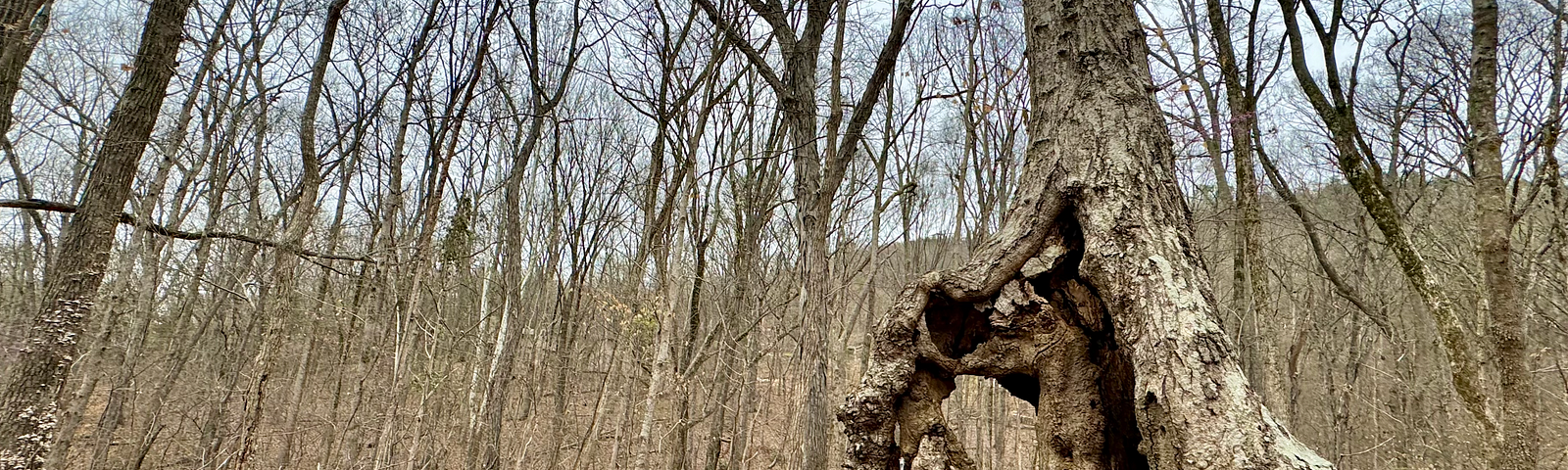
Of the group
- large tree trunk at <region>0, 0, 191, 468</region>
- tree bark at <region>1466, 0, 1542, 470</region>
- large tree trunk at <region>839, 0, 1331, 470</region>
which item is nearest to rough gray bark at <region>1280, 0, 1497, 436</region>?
tree bark at <region>1466, 0, 1542, 470</region>

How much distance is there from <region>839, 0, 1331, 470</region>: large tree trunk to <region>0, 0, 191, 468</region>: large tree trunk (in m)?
6.21

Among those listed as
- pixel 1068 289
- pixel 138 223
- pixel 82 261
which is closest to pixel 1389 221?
pixel 1068 289

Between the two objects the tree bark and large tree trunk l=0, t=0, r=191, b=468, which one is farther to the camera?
large tree trunk l=0, t=0, r=191, b=468

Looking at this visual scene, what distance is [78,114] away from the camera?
1148cm

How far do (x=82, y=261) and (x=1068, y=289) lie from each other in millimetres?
6897

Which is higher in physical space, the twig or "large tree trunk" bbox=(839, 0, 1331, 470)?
the twig

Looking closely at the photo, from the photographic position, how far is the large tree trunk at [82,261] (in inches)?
199

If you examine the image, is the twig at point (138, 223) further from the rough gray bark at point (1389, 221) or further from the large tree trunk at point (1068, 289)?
the rough gray bark at point (1389, 221)

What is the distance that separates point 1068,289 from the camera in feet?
7.93

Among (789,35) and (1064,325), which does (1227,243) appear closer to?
(789,35)

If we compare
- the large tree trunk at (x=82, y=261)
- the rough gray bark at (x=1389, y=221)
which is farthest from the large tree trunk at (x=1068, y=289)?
the large tree trunk at (x=82, y=261)

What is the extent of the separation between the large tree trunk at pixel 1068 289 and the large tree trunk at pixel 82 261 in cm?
621

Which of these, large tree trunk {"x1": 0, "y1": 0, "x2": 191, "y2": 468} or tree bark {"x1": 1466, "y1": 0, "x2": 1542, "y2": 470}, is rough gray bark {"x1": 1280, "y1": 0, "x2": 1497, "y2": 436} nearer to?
tree bark {"x1": 1466, "y1": 0, "x2": 1542, "y2": 470}

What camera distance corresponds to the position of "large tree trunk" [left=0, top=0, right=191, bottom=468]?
5055 mm
